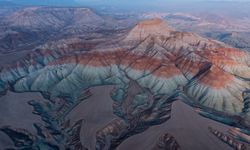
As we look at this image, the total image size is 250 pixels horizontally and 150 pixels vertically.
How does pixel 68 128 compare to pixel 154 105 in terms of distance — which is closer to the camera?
pixel 68 128

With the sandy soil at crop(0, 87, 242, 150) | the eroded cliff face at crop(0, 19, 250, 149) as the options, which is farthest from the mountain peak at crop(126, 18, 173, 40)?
the sandy soil at crop(0, 87, 242, 150)

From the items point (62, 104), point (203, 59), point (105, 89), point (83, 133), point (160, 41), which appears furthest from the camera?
point (160, 41)

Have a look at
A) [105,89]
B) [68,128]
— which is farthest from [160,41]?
[68,128]

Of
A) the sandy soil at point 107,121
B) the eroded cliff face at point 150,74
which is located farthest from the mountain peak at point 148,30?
the sandy soil at point 107,121

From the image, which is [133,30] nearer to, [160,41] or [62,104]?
[160,41]

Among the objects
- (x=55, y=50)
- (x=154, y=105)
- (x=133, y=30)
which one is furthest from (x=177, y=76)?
(x=55, y=50)

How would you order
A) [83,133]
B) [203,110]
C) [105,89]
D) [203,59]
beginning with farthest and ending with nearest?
1. [203,59]
2. [105,89]
3. [203,110]
4. [83,133]

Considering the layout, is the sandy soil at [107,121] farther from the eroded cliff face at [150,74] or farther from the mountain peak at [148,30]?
the mountain peak at [148,30]

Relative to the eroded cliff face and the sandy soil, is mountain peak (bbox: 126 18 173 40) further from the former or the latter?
the sandy soil
